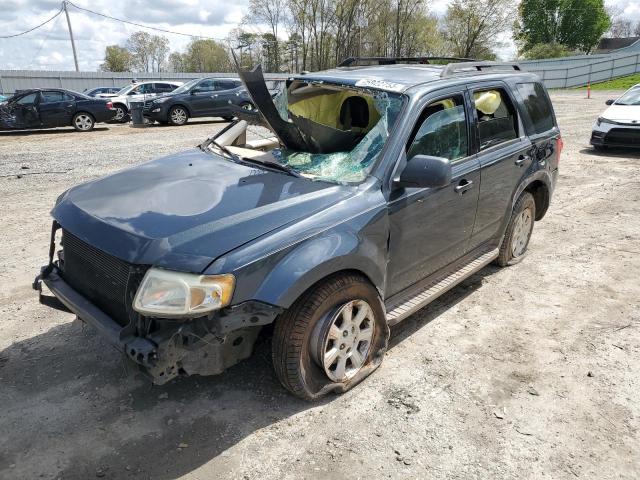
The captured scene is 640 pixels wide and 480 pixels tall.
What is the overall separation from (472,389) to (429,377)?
0.91ft

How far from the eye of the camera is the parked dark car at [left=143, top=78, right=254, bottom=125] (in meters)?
17.0

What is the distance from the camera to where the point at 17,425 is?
2.78m

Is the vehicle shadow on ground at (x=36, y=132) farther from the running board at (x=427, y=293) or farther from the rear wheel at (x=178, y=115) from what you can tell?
the running board at (x=427, y=293)

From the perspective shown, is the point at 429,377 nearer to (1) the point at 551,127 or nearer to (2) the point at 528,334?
(2) the point at 528,334

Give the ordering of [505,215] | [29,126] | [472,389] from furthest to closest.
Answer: [29,126], [505,215], [472,389]

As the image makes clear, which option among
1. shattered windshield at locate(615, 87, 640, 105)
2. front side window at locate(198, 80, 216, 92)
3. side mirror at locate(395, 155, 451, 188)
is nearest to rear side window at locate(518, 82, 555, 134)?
side mirror at locate(395, 155, 451, 188)

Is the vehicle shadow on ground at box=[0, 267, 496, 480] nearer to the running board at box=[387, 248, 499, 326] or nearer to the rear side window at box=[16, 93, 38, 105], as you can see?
the running board at box=[387, 248, 499, 326]

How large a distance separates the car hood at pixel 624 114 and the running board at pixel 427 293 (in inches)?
328

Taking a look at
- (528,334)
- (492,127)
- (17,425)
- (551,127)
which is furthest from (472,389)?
(551,127)

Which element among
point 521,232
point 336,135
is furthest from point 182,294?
point 521,232

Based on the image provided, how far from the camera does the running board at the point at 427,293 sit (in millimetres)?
3328

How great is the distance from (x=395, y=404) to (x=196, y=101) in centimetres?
1632

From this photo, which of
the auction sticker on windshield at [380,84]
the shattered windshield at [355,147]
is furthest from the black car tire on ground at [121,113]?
the auction sticker on windshield at [380,84]

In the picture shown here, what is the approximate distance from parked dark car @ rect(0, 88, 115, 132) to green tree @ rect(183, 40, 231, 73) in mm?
48042
